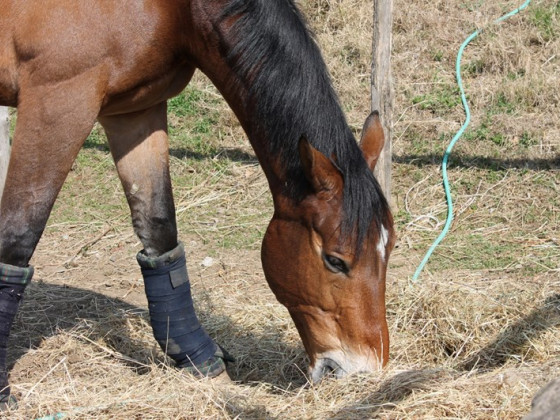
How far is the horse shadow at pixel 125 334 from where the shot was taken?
3.84 m

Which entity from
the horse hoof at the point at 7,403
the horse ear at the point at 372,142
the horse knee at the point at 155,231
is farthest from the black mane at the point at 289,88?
the horse hoof at the point at 7,403

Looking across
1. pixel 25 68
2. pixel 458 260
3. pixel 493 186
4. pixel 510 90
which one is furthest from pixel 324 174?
pixel 510 90

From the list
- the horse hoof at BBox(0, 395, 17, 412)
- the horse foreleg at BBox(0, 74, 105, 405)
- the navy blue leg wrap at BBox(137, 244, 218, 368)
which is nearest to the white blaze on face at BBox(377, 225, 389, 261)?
the navy blue leg wrap at BBox(137, 244, 218, 368)

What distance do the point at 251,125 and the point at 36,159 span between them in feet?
2.80

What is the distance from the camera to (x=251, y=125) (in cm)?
330

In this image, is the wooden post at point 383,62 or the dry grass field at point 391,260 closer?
the dry grass field at point 391,260

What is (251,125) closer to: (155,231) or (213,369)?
(155,231)

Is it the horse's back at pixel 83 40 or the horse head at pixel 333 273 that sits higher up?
the horse's back at pixel 83 40

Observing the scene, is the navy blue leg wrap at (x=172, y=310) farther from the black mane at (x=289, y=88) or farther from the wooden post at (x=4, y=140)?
the wooden post at (x=4, y=140)

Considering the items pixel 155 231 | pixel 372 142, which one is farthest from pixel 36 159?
pixel 372 142

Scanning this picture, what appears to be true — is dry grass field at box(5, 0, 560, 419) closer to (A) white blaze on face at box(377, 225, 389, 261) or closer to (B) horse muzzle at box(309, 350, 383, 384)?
(B) horse muzzle at box(309, 350, 383, 384)

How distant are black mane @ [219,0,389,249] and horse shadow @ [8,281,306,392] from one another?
963mm

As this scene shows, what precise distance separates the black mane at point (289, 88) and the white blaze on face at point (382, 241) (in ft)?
0.12

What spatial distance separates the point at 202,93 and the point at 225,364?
4.02 metres
